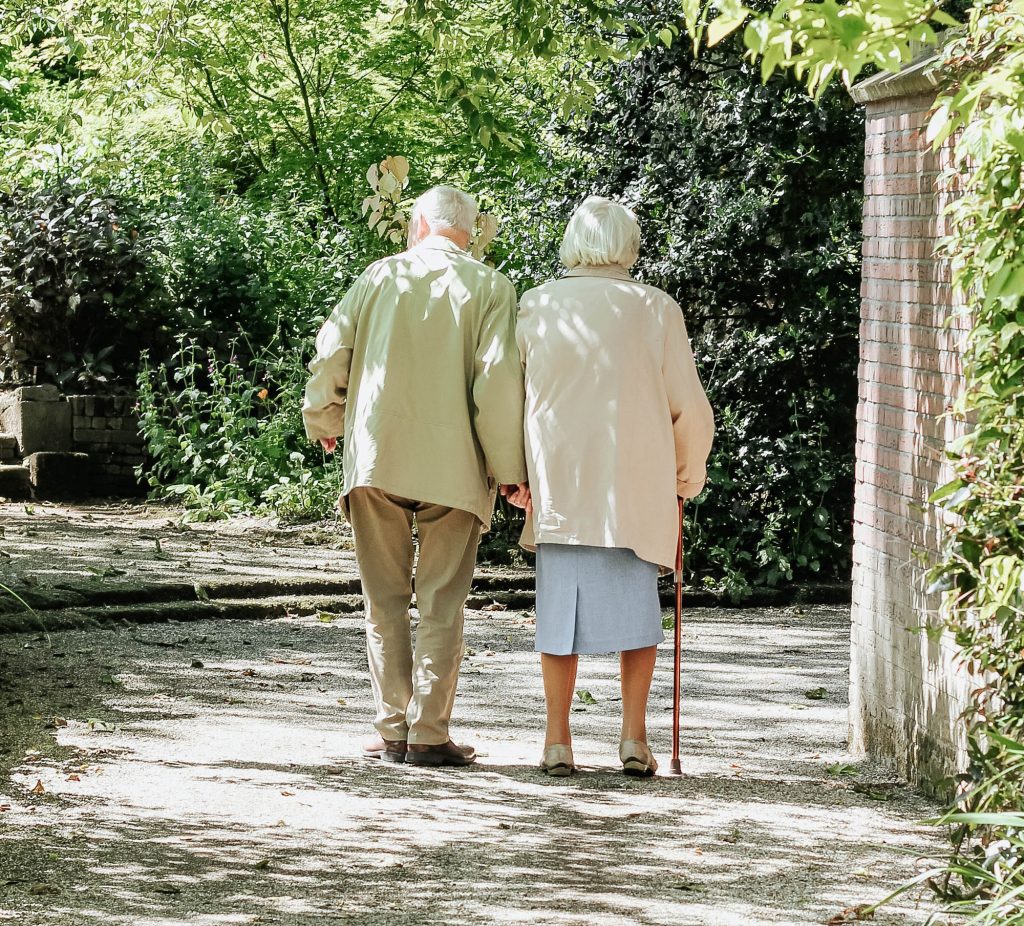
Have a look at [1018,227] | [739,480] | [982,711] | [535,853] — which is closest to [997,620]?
[982,711]

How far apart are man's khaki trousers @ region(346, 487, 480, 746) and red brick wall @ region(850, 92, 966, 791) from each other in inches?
57.5

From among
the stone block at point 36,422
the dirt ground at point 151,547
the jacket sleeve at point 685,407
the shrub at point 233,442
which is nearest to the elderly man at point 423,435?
the jacket sleeve at point 685,407

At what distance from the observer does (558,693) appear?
5547mm

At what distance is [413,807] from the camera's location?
5.05 m

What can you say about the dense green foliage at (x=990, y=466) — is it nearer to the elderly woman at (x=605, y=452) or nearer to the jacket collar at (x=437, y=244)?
the elderly woman at (x=605, y=452)

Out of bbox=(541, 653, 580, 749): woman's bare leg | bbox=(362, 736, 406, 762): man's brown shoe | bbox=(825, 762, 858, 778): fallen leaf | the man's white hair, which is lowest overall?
bbox=(825, 762, 858, 778): fallen leaf

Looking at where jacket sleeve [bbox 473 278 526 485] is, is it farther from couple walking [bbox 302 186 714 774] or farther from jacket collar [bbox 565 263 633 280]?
jacket collar [bbox 565 263 633 280]

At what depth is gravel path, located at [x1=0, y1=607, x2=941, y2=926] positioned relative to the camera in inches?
161

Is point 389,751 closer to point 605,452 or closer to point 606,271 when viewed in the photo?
point 605,452

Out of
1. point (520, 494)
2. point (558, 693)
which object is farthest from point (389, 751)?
point (520, 494)

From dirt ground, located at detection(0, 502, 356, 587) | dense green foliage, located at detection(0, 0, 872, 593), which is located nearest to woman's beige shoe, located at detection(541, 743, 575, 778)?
dense green foliage, located at detection(0, 0, 872, 593)

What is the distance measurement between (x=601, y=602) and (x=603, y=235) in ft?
4.17

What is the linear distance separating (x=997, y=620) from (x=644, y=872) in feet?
3.92

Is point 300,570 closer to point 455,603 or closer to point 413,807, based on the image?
→ point 455,603
